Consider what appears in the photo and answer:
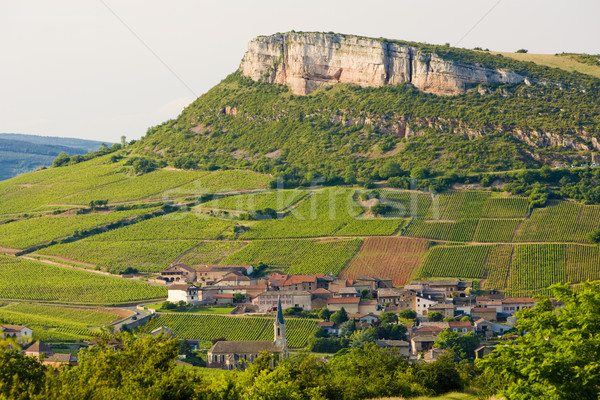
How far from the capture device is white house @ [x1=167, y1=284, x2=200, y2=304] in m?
80.6

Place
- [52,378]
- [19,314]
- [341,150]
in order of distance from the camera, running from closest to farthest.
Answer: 1. [52,378]
2. [19,314]
3. [341,150]

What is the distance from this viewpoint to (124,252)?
95.8 m

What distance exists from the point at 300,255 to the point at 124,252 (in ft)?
70.1

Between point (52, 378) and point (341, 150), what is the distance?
105924mm

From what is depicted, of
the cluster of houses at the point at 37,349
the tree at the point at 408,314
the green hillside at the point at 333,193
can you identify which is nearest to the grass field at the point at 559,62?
the green hillside at the point at 333,193

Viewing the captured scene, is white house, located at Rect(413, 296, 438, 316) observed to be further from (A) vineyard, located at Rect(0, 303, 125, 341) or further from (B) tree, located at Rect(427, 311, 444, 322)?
(A) vineyard, located at Rect(0, 303, 125, 341)

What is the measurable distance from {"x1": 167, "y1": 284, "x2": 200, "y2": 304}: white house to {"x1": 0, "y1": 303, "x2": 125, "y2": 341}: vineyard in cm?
698

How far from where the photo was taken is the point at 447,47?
486 ft

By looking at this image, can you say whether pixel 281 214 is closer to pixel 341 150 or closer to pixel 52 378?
pixel 341 150

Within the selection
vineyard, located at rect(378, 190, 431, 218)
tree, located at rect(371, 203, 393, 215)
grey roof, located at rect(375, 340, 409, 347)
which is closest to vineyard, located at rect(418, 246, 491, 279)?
vineyard, located at rect(378, 190, 431, 218)

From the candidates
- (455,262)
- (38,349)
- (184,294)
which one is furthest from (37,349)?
(455,262)

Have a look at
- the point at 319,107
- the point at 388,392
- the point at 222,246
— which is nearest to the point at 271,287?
the point at 222,246

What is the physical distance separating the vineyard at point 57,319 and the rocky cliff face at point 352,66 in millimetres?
81264

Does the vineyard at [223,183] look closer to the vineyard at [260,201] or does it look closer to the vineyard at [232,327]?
the vineyard at [260,201]
